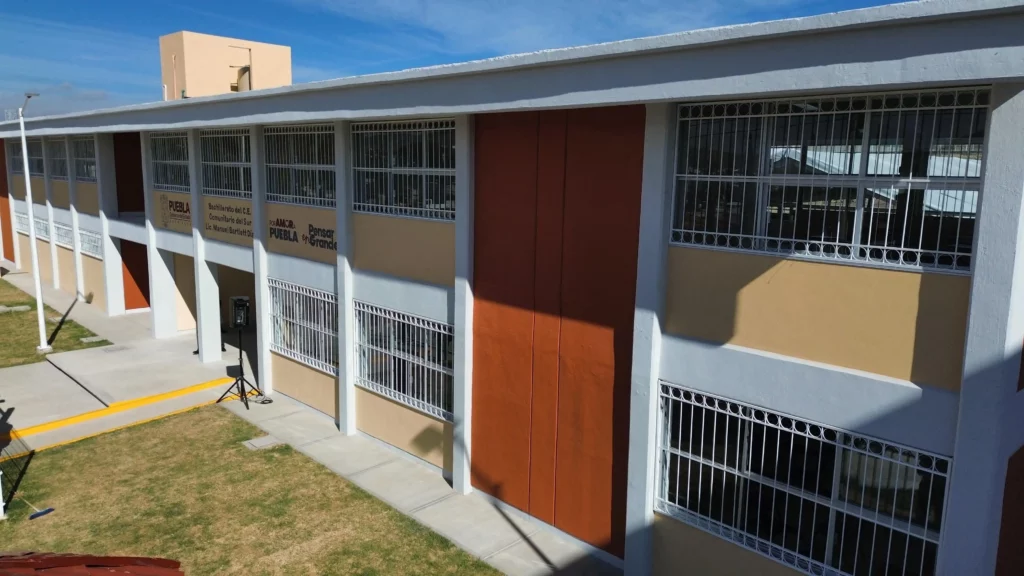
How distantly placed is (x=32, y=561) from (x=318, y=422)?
25.6 ft

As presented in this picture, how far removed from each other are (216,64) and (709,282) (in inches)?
730

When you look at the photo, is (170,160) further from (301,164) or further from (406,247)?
(406,247)

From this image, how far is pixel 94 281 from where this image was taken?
2175cm

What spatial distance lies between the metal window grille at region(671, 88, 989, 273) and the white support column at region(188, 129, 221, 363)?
1162 centimetres

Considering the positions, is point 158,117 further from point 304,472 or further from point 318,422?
point 304,472

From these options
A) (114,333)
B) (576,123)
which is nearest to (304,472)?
(576,123)

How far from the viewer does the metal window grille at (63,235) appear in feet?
75.3

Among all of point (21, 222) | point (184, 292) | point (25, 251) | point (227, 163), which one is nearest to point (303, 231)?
point (227, 163)

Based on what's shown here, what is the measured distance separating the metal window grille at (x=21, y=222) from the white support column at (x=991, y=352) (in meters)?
31.1

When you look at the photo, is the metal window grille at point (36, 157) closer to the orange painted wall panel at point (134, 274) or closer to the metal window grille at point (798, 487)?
the orange painted wall panel at point (134, 274)

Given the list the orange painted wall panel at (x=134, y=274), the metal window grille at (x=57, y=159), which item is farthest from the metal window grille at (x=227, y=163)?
the metal window grille at (x=57, y=159)

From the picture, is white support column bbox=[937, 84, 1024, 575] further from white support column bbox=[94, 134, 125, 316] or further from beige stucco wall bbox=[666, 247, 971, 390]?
white support column bbox=[94, 134, 125, 316]

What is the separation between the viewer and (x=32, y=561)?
4492 mm

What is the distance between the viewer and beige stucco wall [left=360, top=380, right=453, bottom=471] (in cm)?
1008
